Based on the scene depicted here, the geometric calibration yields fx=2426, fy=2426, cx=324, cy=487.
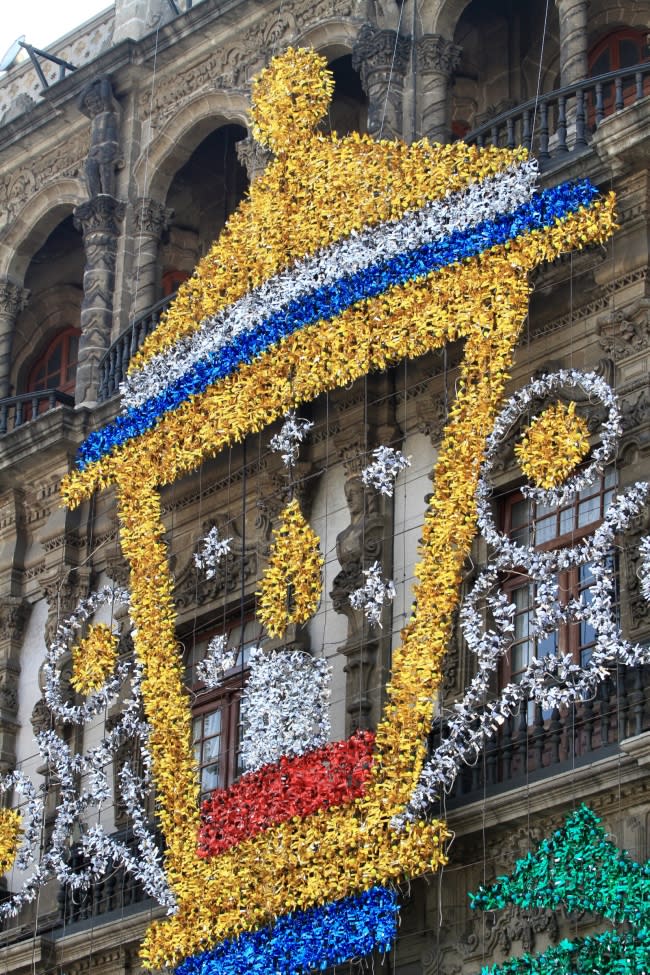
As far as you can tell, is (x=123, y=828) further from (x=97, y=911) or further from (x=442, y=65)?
(x=442, y=65)

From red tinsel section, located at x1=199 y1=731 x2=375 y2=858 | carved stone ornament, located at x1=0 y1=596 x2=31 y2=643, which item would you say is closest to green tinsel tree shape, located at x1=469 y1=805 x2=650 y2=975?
red tinsel section, located at x1=199 y1=731 x2=375 y2=858

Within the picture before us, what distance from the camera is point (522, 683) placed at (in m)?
19.7

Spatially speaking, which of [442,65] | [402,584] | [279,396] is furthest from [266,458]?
[442,65]

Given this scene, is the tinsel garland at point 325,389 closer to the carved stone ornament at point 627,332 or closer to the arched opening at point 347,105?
the carved stone ornament at point 627,332

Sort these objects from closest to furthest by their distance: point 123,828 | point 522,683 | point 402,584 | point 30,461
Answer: point 522,683
point 402,584
point 123,828
point 30,461

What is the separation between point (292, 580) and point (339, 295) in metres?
2.68

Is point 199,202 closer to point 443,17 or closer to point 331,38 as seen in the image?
point 331,38

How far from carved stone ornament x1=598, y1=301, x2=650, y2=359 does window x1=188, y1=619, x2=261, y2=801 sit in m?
4.50

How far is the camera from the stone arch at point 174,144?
89.7 ft

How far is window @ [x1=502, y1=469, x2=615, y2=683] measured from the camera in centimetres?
2027

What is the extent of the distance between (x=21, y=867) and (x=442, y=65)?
908cm

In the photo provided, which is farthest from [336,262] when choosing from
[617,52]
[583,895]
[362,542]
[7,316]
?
[7,316]

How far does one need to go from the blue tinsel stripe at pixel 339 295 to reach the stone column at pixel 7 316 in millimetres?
4245

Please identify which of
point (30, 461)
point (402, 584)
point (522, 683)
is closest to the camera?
point (522, 683)
